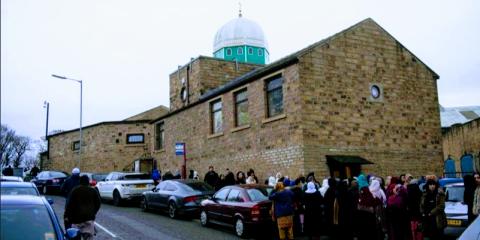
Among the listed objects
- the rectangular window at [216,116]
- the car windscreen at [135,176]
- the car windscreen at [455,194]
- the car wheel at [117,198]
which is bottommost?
the car wheel at [117,198]

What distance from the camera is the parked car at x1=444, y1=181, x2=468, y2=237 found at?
11523mm

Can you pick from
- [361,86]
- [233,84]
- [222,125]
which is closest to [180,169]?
[222,125]

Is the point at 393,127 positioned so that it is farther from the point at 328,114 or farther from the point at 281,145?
the point at 281,145

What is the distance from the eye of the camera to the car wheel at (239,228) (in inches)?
497

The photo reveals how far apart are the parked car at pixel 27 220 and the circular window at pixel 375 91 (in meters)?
16.1

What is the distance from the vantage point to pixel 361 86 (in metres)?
19.9

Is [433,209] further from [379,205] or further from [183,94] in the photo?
[183,94]

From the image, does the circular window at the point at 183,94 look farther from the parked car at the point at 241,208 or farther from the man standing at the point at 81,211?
the man standing at the point at 81,211

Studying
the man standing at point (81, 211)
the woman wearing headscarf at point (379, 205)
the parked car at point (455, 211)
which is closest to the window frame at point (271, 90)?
the woman wearing headscarf at point (379, 205)

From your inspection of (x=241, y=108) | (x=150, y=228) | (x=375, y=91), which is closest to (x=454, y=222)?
(x=150, y=228)

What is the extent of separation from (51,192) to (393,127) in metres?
19.0

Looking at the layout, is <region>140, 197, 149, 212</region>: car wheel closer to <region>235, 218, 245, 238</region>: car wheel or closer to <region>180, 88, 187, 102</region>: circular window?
<region>235, 218, 245, 238</region>: car wheel

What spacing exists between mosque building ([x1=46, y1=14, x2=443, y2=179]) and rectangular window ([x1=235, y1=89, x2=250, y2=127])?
0.05 meters

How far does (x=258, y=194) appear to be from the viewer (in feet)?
42.9
